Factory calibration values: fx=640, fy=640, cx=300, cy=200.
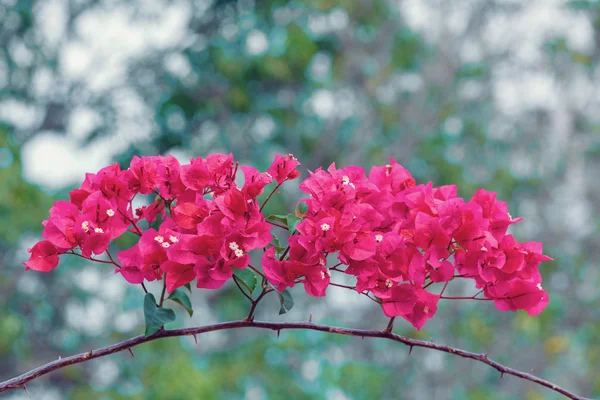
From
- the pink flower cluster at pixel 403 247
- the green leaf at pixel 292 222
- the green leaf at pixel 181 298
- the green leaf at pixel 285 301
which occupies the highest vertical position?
the pink flower cluster at pixel 403 247

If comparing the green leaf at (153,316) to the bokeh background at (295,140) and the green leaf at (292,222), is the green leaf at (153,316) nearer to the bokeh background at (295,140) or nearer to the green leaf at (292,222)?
the green leaf at (292,222)

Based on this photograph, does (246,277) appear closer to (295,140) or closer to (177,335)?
(177,335)

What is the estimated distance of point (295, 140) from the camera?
397 centimetres

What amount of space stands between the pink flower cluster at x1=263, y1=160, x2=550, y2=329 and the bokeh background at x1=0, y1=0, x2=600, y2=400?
2.29m

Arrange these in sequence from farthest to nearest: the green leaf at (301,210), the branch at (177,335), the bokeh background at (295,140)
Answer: the bokeh background at (295,140) < the green leaf at (301,210) < the branch at (177,335)

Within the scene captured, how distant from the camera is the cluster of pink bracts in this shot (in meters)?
0.70

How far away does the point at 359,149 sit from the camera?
409 centimetres

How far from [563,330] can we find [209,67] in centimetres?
335

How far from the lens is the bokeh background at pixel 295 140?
3.40 meters

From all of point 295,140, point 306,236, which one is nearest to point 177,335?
point 306,236

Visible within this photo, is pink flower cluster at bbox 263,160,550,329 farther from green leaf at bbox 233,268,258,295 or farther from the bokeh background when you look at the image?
the bokeh background

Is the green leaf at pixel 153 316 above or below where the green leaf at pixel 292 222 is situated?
below

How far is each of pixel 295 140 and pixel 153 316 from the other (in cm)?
329

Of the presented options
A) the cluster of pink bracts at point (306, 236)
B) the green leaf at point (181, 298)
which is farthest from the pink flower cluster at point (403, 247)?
the green leaf at point (181, 298)
